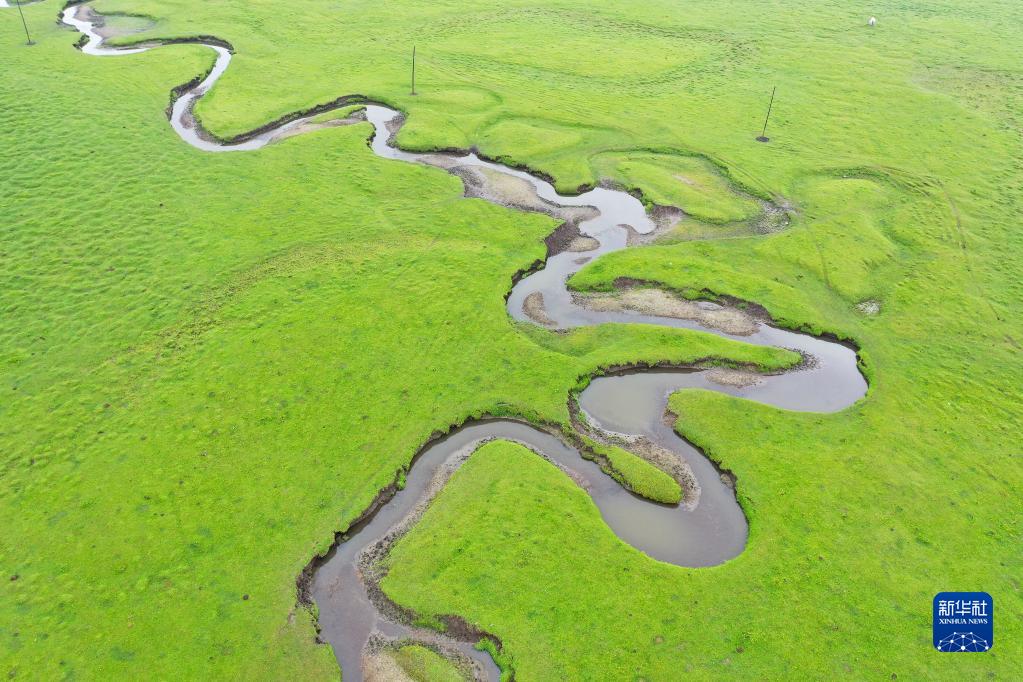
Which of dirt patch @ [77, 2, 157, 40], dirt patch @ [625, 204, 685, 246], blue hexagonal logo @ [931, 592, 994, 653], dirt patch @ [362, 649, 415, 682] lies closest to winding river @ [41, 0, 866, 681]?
dirt patch @ [362, 649, 415, 682]

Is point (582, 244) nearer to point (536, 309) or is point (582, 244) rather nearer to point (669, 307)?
point (536, 309)

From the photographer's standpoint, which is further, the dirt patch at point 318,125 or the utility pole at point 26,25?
the utility pole at point 26,25

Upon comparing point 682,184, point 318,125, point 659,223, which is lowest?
point 659,223

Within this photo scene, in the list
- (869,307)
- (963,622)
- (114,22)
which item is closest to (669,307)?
(869,307)

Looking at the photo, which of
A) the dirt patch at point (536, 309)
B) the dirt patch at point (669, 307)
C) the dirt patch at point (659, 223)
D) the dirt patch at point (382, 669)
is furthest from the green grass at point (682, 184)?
the dirt patch at point (382, 669)

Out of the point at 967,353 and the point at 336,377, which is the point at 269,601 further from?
the point at 967,353

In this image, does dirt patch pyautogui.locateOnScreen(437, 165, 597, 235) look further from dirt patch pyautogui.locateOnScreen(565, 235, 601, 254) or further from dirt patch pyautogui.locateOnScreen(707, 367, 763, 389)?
dirt patch pyautogui.locateOnScreen(707, 367, 763, 389)

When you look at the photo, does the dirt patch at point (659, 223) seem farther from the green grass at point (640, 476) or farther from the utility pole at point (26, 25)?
the utility pole at point (26, 25)
